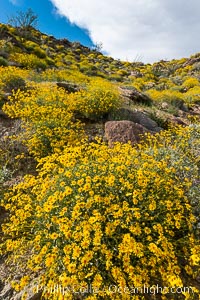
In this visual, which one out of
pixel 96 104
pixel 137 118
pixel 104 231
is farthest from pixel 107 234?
pixel 137 118

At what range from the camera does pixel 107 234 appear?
2594 millimetres

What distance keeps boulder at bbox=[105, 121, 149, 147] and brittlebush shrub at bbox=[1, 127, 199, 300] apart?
227 centimetres

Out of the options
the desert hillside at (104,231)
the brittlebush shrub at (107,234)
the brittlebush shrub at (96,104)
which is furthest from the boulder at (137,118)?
the brittlebush shrub at (107,234)

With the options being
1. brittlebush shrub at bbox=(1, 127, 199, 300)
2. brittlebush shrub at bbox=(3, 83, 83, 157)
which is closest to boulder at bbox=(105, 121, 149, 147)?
brittlebush shrub at bbox=(3, 83, 83, 157)

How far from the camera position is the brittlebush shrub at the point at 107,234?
242cm

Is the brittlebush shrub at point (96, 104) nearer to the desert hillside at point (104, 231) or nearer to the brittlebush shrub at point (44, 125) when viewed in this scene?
the brittlebush shrub at point (44, 125)

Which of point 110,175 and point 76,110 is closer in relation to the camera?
point 110,175

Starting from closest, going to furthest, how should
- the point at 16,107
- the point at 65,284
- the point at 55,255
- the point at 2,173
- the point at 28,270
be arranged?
the point at 65,284, the point at 55,255, the point at 28,270, the point at 2,173, the point at 16,107

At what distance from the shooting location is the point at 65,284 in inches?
88.0

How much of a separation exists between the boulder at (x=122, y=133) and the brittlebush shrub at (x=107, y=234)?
7.45 ft

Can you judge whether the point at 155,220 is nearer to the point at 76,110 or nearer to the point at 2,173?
the point at 2,173

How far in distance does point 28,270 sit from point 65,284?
97cm

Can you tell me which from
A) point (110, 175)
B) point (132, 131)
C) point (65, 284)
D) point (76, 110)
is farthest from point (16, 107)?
point (65, 284)

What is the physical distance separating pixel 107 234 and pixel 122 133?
372 centimetres
